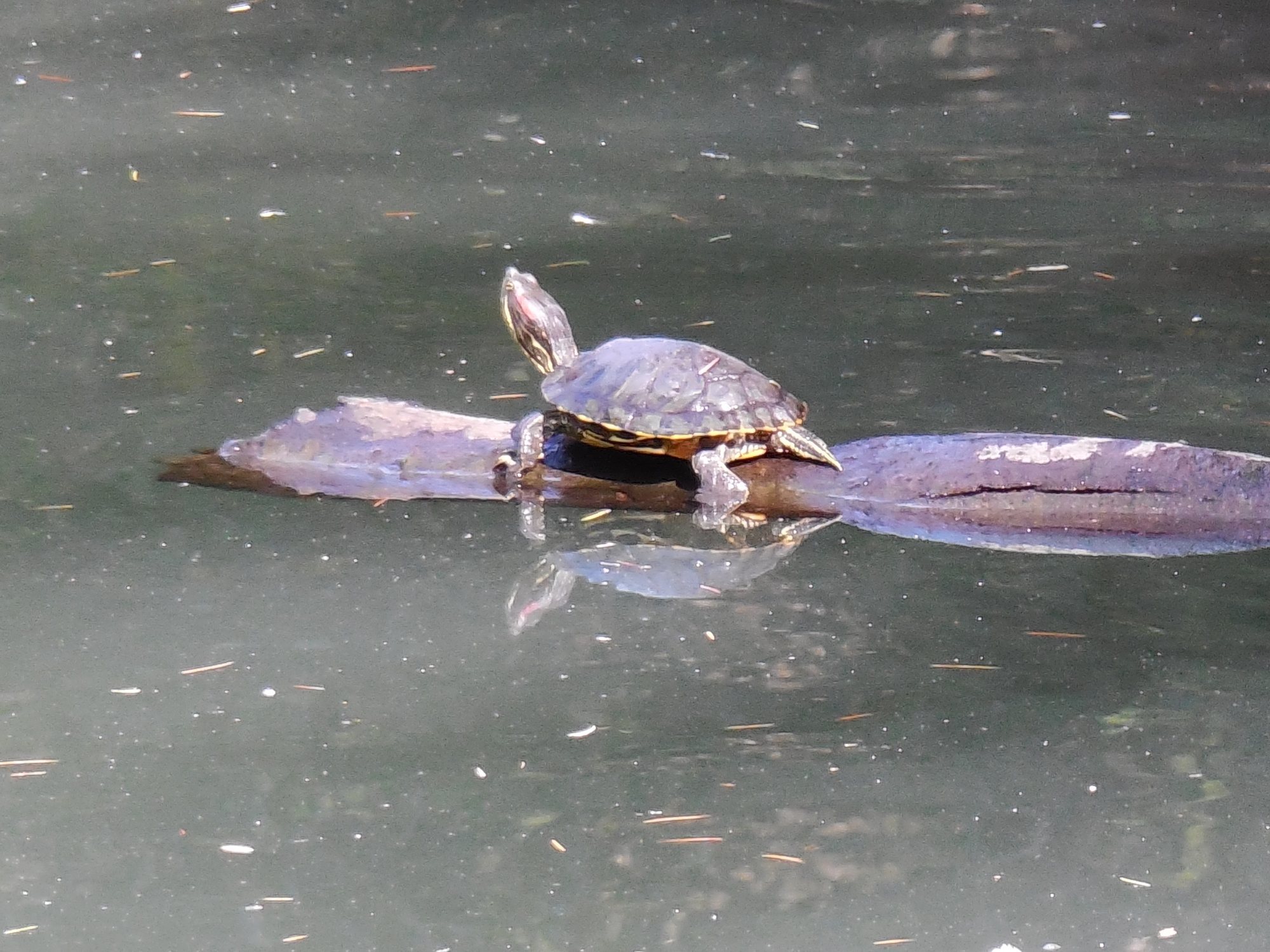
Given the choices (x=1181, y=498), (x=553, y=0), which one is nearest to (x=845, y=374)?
(x=1181, y=498)

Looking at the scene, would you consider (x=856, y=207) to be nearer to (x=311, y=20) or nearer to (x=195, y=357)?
(x=195, y=357)

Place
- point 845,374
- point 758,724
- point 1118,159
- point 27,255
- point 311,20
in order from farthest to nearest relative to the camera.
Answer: point 311,20
point 1118,159
point 27,255
point 845,374
point 758,724

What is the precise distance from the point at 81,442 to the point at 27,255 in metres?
2.10

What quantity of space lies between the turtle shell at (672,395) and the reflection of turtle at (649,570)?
0.30 metres

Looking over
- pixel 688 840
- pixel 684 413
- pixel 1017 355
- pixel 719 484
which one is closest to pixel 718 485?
pixel 719 484

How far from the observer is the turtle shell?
382 cm

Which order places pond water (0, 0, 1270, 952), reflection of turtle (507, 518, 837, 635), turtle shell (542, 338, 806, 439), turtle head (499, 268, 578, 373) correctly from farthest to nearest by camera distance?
1. turtle head (499, 268, 578, 373)
2. turtle shell (542, 338, 806, 439)
3. reflection of turtle (507, 518, 837, 635)
4. pond water (0, 0, 1270, 952)

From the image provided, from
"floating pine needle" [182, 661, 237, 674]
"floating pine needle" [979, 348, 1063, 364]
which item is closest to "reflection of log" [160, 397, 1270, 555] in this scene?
"floating pine needle" [182, 661, 237, 674]

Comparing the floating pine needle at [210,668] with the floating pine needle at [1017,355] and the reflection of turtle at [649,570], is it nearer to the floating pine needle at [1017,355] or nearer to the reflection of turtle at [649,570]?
the reflection of turtle at [649,570]

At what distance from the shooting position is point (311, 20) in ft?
29.6

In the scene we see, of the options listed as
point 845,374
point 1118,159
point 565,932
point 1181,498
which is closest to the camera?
point 565,932

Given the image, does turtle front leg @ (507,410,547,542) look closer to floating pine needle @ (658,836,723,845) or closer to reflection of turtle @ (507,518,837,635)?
reflection of turtle @ (507,518,837,635)

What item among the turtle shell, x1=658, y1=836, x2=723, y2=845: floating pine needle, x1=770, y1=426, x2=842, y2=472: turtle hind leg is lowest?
x1=658, y1=836, x2=723, y2=845: floating pine needle

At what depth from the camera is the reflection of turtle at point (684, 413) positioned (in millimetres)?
3826
